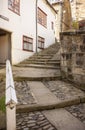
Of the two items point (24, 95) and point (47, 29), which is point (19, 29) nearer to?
point (47, 29)

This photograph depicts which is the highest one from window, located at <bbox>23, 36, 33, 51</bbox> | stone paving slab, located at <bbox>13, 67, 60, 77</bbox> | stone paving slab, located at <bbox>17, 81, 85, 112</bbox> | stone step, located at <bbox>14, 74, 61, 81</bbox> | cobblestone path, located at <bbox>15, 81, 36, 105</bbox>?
window, located at <bbox>23, 36, 33, 51</bbox>

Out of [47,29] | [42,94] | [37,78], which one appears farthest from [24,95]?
[47,29]

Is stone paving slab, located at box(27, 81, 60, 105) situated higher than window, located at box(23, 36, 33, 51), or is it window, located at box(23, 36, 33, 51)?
window, located at box(23, 36, 33, 51)

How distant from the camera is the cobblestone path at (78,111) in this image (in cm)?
413

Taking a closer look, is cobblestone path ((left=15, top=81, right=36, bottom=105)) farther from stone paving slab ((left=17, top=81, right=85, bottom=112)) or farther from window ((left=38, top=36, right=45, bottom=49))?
window ((left=38, top=36, right=45, bottom=49))

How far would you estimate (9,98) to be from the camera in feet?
9.41

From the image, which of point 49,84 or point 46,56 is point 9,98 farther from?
point 46,56

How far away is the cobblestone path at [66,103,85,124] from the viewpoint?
413cm

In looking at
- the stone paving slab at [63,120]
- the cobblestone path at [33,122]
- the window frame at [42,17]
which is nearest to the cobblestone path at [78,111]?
the stone paving slab at [63,120]

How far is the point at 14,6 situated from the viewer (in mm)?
10602

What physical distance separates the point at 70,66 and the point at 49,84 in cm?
103

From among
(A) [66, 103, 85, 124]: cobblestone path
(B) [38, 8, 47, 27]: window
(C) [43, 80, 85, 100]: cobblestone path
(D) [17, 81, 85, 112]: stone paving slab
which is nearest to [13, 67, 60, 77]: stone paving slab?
(C) [43, 80, 85, 100]: cobblestone path

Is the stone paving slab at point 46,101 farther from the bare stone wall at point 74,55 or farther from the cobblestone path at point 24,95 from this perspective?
the bare stone wall at point 74,55

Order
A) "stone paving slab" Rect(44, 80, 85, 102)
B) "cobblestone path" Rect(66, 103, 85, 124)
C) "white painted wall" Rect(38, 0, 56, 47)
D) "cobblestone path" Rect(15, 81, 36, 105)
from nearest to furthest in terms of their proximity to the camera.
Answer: "cobblestone path" Rect(66, 103, 85, 124) < "cobblestone path" Rect(15, 81, 36, 105) < "stone paving slab" Rect(44, 80, 85, 102) < "white painted wall" Rect(38, 0, 56, 47)
